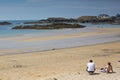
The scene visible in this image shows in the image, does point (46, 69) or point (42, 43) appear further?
point (42, 43)

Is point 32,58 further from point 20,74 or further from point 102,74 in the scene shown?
point 102,74

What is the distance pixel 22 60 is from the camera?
2438 cm

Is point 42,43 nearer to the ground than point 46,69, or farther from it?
nearer to the ground

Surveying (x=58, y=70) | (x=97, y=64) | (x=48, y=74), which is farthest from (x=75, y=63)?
(x=48, y=74)

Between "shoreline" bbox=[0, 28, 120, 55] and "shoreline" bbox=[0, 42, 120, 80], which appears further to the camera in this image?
"shoreline" bbox=[0, 28, 120, 55]

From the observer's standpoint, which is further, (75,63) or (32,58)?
(32,58)

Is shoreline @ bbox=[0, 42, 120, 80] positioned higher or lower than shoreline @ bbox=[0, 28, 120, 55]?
higher

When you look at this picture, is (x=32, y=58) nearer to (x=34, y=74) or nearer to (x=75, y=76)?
(x=34, y=74)

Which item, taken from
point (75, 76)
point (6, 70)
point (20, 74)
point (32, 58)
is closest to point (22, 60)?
point (32, 58)

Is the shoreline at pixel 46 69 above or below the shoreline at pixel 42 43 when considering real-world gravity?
above

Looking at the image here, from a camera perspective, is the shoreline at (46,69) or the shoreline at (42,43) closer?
the shoreline at (46,69)

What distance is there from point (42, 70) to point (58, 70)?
1040 millimetres

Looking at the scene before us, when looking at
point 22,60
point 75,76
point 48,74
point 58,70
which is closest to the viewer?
point 75,76

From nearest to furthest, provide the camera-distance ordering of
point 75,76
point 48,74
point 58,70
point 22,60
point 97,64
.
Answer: point 75,76, point 48,74, point 58,70, point 97,64, point 22,60
